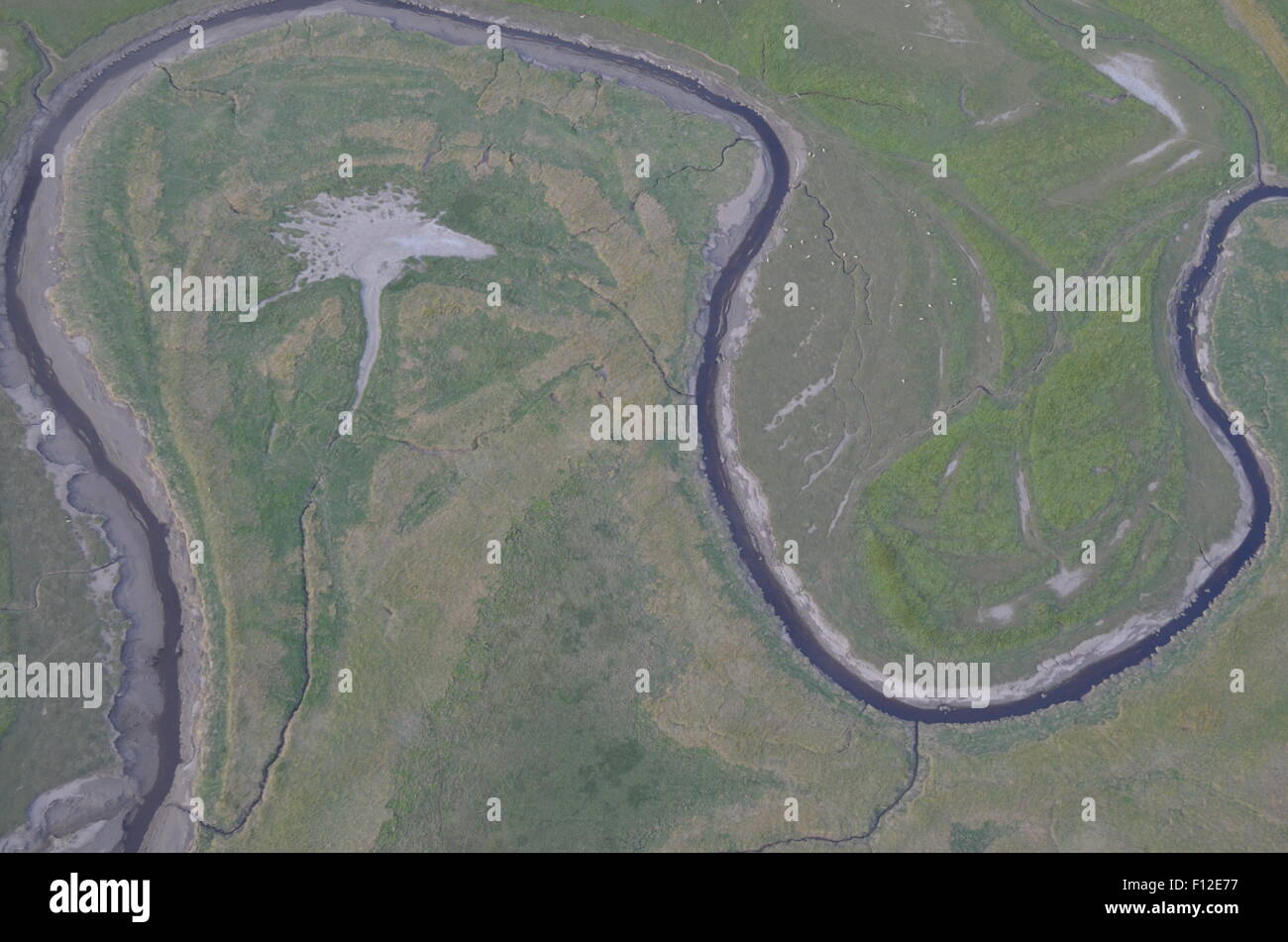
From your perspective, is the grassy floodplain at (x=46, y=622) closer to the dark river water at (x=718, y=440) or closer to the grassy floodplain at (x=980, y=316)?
the dark river water at (x=718, y=440)

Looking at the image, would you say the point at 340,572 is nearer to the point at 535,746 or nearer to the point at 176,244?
the point at 535,746

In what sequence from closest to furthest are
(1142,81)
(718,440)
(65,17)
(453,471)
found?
(453,471) < (718,440) < (65,17) < (1142,81)

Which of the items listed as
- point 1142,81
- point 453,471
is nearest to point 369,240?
point 453,471

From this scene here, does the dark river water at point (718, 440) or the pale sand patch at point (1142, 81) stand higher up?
the pale sand patch at point (1142, 81)

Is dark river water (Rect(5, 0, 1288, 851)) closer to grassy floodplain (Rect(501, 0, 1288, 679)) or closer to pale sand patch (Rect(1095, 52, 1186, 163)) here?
grassy floodplain (Rect(501, 0, 1288, 679))

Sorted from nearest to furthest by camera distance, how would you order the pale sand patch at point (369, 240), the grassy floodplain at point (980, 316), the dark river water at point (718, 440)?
1. the dark river water at point (718, 440)
2. the grassy floodplain at point (980, 316)
3. the pale sand patch at point (369, 240)

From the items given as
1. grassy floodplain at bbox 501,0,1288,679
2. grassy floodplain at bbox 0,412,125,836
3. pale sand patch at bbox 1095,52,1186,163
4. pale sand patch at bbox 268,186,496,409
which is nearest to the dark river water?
grassy floodplain at bbox 501,0,1288,679

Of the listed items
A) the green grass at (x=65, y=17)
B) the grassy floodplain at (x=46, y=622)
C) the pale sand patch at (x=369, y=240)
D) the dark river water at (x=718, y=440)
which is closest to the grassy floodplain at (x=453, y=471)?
the pale sand patch at (x=369, y=240)

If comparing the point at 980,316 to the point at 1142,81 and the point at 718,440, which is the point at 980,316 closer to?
the point at 718,440

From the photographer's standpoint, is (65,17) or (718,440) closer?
(718,440)
